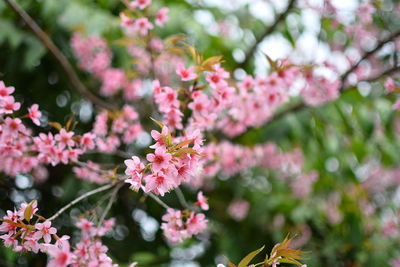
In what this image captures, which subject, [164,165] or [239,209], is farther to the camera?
[239,209]

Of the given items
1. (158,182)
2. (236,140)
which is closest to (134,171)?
(158,182)

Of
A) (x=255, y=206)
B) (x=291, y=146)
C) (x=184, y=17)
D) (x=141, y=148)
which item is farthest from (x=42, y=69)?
(x=291, y=146)

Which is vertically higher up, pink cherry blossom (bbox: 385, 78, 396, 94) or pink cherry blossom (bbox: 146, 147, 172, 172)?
pink cherry blossom (bbox: 146, 147, 172, 172)

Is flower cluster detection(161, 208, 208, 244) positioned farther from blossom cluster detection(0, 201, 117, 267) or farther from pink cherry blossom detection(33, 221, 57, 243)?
pink cherry blossom detection(33, 221, 57, 243)

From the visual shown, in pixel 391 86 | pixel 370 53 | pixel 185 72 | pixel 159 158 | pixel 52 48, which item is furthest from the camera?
pixel 370 53

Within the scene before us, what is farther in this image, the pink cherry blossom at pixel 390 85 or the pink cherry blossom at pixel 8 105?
the pink cherry blossom at pixel 390 85

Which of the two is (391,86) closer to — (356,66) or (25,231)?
(356,66)

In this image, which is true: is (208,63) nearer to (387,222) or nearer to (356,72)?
(356,72)

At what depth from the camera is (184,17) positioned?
205cm

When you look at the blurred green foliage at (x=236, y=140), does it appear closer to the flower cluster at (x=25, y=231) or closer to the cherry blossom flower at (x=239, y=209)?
the cherry blossom flower at (x=239, y=209)

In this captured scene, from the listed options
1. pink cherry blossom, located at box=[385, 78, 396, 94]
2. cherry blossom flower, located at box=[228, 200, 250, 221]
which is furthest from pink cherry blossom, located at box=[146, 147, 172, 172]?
cherry blossom flower, located at box=[228, 200, 250, 221]

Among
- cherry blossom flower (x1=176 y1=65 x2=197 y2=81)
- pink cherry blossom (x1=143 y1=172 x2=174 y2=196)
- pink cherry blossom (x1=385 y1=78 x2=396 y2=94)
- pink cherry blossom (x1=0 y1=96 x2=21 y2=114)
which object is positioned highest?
pink cherry blossom (x1=0 y1=96 x2=21 y2=114)

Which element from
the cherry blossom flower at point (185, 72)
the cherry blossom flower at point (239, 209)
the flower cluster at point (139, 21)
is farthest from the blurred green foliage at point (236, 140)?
the cherry blossom flower at point (185, 72)

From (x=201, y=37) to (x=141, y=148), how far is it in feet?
2.28
